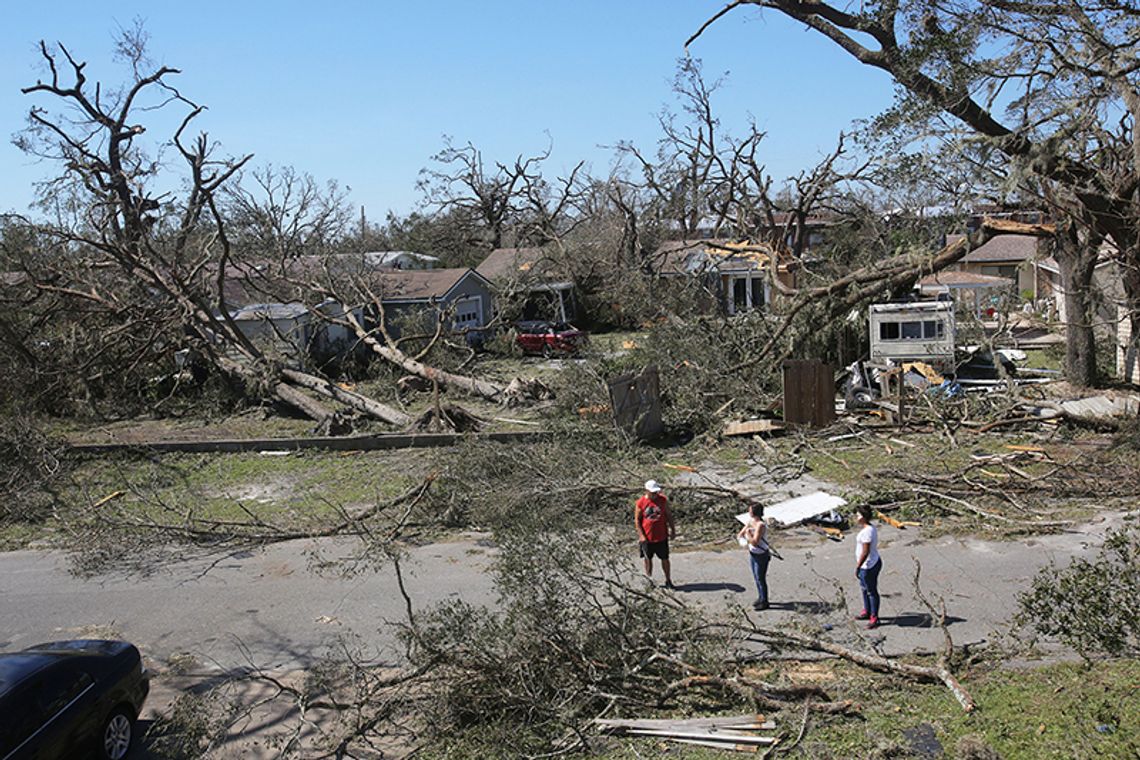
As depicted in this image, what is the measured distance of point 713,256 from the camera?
29.8 metres

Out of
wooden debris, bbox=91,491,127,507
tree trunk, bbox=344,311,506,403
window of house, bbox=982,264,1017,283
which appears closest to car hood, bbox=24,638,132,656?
wooden debris, bbox=91,491,127,507

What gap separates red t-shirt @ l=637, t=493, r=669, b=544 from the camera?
9773 millimetres

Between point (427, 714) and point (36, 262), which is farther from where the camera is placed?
point (36, 262)

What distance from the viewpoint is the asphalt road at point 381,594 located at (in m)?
8.94

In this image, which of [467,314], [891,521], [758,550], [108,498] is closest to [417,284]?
[467,314]

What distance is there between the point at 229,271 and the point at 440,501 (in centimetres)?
2564

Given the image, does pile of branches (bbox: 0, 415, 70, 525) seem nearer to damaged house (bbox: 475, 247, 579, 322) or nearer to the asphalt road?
the asphalt road

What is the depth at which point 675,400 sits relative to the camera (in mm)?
17594

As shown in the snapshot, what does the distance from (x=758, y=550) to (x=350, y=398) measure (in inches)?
515

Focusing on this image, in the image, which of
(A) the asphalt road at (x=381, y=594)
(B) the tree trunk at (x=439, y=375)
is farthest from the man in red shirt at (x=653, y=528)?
(B) the tree trunk at (x=439, y=375)

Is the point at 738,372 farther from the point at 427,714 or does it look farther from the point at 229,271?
the point at 229,271

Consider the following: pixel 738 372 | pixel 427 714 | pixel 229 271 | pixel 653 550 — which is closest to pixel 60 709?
pixel 427 714

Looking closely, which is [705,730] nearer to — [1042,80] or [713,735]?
[713,735]

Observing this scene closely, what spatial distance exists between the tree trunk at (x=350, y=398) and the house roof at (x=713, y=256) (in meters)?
9.75
